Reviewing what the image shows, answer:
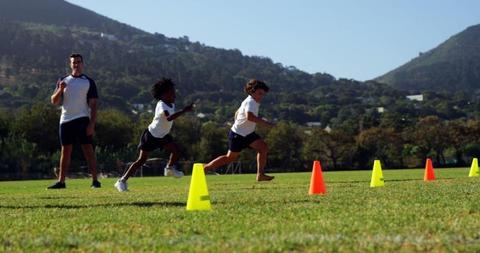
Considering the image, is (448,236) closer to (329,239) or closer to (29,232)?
(329,239)

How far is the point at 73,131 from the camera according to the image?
1145cm

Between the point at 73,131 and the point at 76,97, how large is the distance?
55cm

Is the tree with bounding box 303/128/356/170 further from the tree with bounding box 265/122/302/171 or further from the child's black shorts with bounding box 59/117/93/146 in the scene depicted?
the child's black shorts with bounding box 59/117/93/146

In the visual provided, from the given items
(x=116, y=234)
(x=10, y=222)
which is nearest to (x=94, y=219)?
(x=10, y=222)

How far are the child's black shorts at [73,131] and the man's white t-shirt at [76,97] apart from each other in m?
0.07

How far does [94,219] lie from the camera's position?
6086 millimetres

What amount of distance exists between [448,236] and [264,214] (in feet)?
6.62

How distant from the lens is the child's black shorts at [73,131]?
11422mm

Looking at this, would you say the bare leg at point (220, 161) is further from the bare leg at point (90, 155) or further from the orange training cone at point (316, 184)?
the orange training cone at point (316, 184)

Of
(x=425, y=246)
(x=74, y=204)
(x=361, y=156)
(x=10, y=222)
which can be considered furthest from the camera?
(x=361, y=156)

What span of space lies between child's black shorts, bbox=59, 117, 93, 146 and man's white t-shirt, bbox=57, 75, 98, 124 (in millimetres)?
70

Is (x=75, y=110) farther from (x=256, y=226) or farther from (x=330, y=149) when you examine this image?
(x=330, y=149)

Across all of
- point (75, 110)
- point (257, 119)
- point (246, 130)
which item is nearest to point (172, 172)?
point (75, 110)

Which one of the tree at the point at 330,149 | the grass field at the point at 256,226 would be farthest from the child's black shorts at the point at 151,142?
the tree at the point at 330,149
